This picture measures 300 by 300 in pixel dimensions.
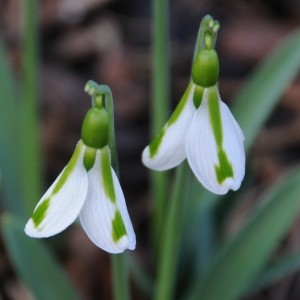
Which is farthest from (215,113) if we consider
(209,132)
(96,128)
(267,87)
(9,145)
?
(9,145)

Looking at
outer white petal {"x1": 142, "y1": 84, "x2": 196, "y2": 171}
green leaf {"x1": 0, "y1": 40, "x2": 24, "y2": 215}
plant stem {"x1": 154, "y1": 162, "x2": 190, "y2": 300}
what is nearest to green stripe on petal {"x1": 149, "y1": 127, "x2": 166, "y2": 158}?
outer white petal {"x1": 142, "y1": 84, "x2": 196, "y2": 171}

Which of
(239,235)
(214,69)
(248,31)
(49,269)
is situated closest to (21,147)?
(49,269)

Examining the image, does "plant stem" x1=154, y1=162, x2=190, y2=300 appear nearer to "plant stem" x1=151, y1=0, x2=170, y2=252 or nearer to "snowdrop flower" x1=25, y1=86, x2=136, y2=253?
"snowdrop flower" x1=25, y1=86, x2=136, y2=253

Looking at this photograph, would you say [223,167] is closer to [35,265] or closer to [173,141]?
[173,141]

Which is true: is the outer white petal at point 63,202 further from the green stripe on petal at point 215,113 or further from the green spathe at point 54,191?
the green stripe on petal at point 215,113

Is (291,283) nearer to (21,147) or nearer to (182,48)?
(21,147)
